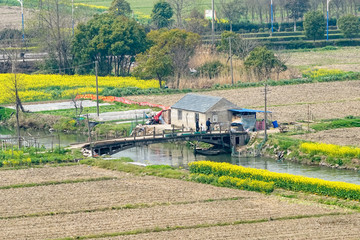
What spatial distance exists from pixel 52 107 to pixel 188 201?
34.4 m

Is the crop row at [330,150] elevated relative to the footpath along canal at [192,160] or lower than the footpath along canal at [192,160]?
elevated

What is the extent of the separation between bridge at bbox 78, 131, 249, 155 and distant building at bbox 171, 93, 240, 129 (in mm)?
1653

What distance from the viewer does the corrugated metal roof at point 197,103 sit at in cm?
5750

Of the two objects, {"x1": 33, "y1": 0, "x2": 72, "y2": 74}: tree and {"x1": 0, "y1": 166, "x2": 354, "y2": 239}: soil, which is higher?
{"x1": 33, "y1": 0, "x2": 72, "y2": 74}: tree

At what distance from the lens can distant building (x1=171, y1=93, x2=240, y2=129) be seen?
188 feet

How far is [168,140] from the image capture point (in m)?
53.5

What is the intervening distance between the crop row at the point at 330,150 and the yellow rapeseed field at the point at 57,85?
3051 centimetres

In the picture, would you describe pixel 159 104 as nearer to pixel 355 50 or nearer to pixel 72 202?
pixel 72 202

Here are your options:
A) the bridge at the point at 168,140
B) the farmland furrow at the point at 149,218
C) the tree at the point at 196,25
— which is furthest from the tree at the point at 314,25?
the farmland furrow at the point at 149,218

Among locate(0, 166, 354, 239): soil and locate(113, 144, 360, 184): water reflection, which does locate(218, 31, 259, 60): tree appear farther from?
locate(0, 166, 354, 239): soil

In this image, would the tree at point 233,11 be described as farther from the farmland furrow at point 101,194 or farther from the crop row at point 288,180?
the farmland furrow at point 101,194

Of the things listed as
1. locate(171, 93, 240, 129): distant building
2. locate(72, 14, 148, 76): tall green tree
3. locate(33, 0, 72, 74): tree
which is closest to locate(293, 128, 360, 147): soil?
locate(171, 93, 240, 129): distant building

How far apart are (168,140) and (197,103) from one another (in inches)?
235

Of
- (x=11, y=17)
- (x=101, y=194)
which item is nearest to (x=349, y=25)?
(x=11, y=17)
